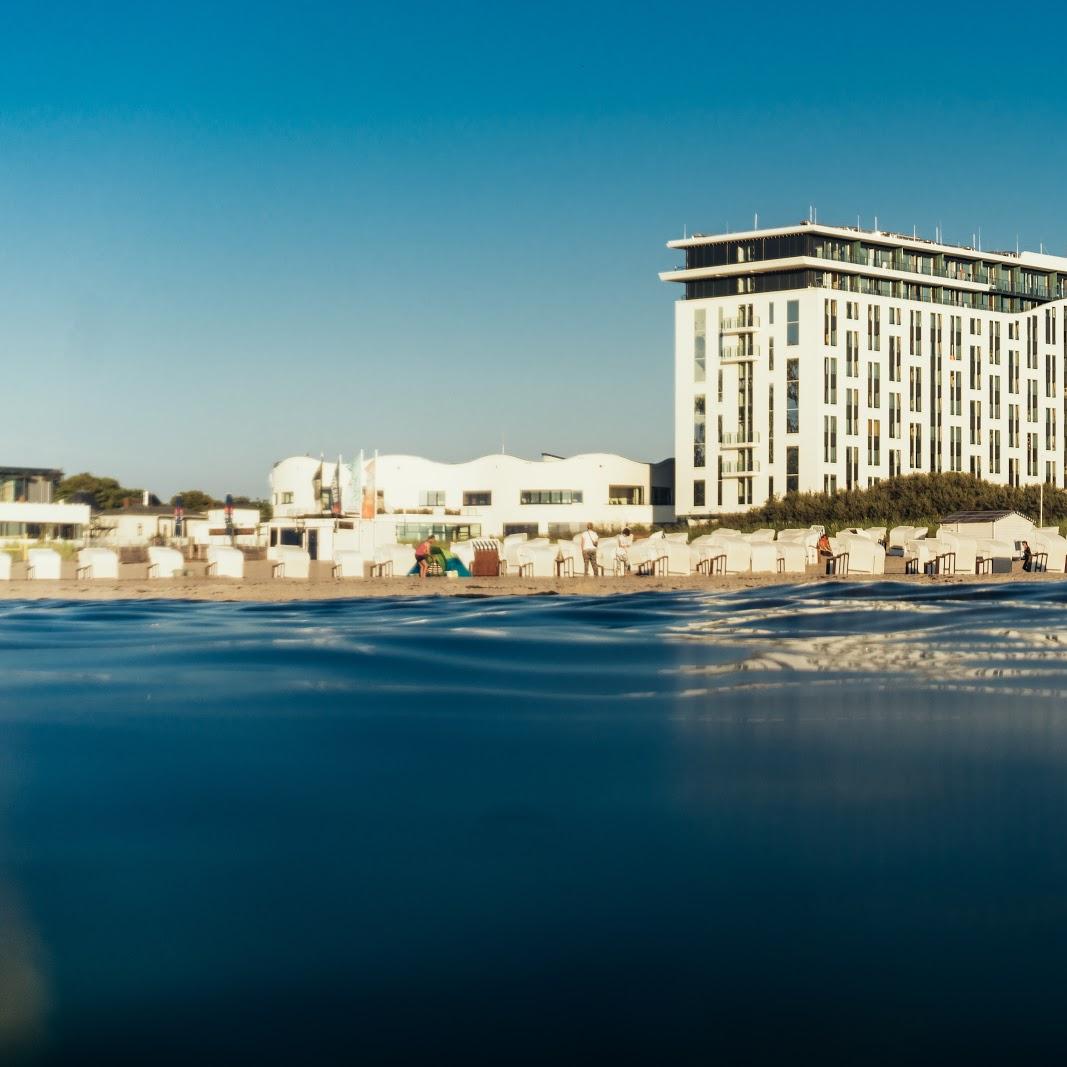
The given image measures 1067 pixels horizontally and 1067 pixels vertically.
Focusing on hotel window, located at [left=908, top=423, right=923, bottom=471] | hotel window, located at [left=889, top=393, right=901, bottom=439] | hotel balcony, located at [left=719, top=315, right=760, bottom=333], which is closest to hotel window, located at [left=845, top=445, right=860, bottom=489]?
hotel window, located at [left=889, top=393, right=901, bottom=439]

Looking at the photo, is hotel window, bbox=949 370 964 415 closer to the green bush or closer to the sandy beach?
the green bush

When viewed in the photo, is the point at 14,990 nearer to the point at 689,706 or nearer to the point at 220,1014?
the point at 220,1014

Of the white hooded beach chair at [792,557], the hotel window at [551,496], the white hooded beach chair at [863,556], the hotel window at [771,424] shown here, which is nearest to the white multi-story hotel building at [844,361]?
the hotel window at [771,424]

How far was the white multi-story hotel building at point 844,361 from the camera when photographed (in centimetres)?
8444

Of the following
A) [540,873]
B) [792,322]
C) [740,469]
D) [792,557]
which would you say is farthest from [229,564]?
[792,322]

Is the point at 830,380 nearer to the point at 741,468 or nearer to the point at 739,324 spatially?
the point at 739,324

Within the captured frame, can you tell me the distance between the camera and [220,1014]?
101 inches

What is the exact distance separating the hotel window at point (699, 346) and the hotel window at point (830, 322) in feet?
25.3

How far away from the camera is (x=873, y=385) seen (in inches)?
3442

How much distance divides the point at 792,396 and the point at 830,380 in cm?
254

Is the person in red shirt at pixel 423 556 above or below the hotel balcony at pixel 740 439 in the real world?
below

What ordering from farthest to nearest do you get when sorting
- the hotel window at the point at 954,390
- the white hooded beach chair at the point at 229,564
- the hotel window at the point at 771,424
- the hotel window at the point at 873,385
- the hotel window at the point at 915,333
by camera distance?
the hotel window at the point at 954,390 → the hotel window at the point at 915,333 → the hotel window at the point at 873,385 → the hotel window at the point at 771,424 → the white hooded beach chair at the point at 229,564

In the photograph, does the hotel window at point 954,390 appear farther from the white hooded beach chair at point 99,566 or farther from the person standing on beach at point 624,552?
the white hooded beach chair at point 99,566

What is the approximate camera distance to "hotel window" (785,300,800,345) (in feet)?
276
